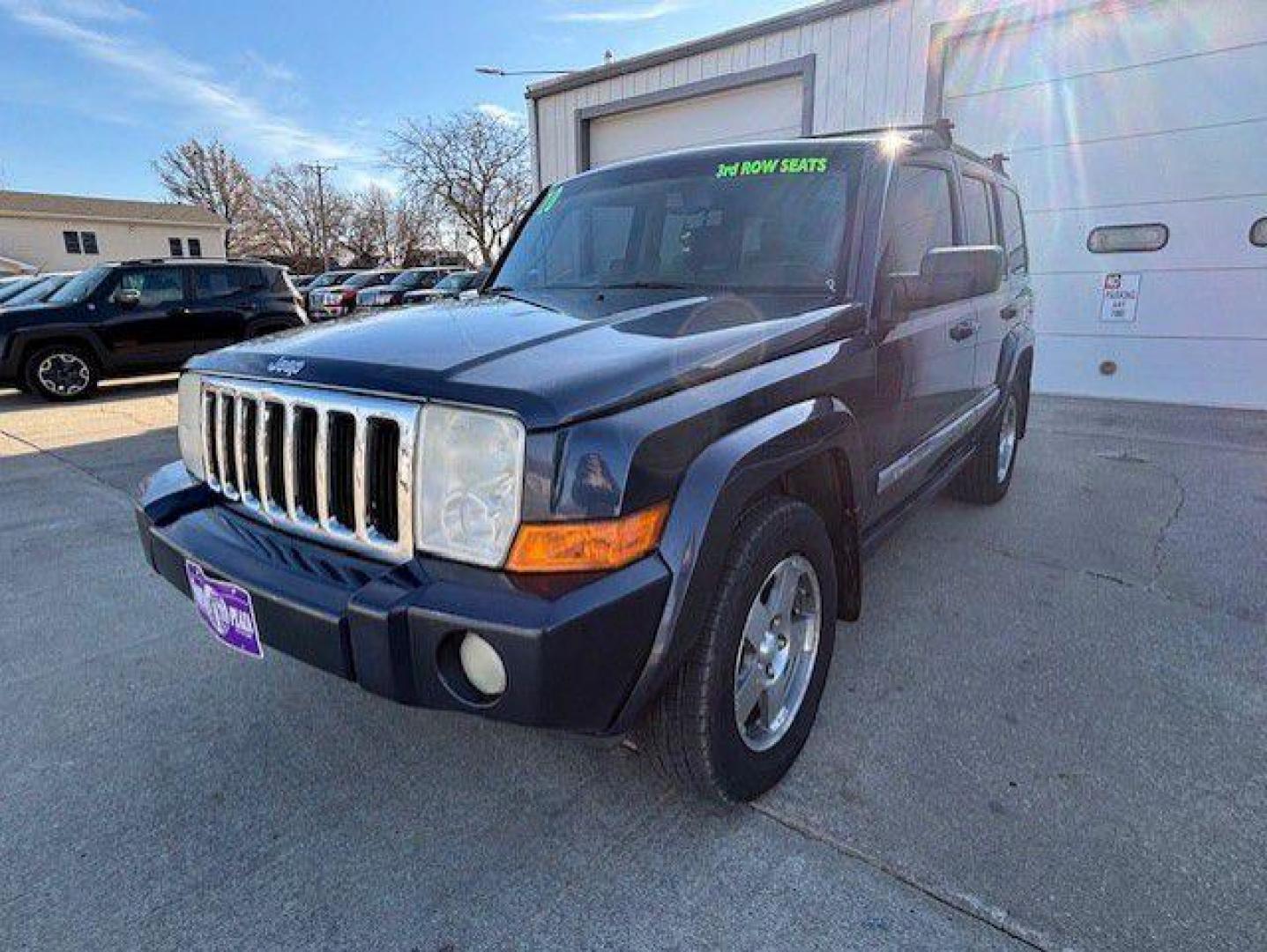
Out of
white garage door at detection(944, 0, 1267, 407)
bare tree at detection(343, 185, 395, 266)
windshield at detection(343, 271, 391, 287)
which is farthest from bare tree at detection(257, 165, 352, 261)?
white garage door at detection(944, 0, 1267, 407)

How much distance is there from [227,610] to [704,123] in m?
9.37

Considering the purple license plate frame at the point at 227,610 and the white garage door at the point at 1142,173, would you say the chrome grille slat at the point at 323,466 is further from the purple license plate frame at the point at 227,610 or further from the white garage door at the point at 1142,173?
the white garage door at the point at 1142,173

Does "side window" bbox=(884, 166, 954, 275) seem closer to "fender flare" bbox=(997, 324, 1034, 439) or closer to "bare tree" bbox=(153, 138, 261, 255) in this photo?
"fender flare" bbox=(997, 324, 1034, 439)

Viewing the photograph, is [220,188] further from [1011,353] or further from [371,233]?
[1011,353]

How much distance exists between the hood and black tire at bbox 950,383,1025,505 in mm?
2493

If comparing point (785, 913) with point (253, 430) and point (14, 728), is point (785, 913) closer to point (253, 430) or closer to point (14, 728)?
point (253, 430)

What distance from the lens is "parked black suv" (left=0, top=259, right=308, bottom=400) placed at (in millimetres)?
9070

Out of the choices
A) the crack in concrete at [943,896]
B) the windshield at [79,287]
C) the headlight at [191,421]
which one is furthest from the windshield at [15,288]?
the crack in concrete at [943,896]

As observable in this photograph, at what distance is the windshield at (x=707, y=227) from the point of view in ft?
8.52

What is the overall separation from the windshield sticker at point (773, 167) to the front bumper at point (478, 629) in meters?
1.81

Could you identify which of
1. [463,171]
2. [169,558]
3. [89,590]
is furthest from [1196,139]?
[463,171]

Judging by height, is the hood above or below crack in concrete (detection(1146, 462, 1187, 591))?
above

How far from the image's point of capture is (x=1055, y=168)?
25.3ft

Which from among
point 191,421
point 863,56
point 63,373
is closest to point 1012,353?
point 191,421
